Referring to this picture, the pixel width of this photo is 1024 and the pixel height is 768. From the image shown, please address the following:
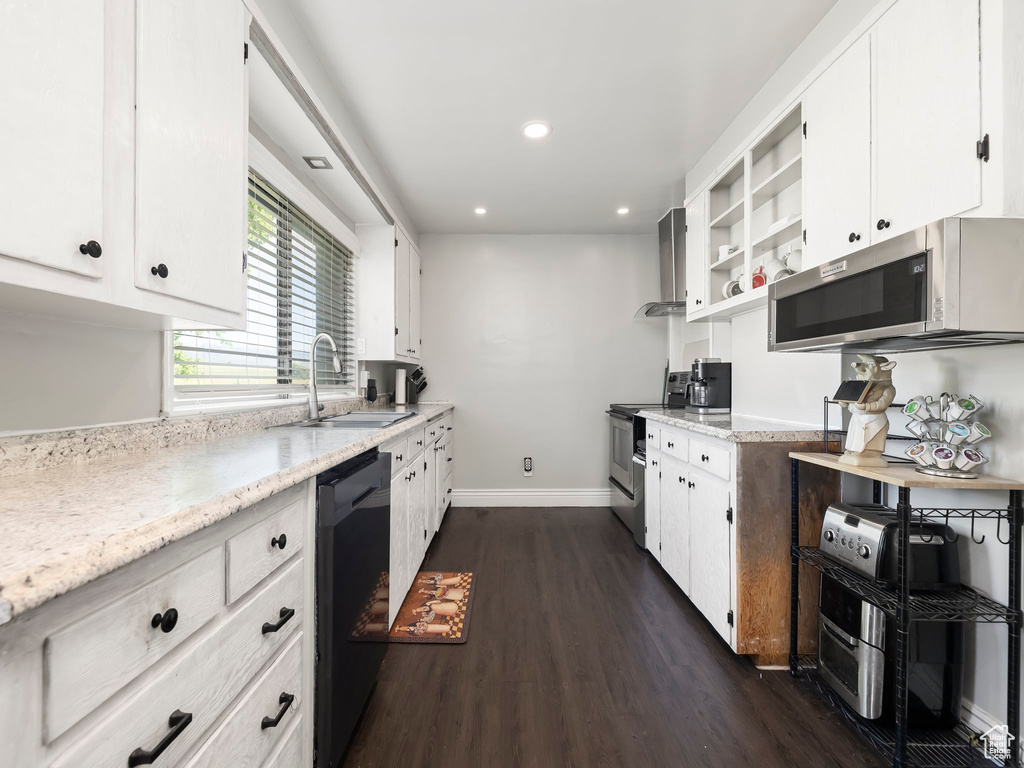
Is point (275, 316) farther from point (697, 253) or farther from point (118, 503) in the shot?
point (697, 253)

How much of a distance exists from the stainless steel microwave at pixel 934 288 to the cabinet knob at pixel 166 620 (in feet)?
5.51

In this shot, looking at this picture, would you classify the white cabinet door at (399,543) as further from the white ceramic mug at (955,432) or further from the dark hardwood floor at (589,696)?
the white ceramic mug at (955,432)

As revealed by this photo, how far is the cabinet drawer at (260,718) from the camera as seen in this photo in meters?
0.80

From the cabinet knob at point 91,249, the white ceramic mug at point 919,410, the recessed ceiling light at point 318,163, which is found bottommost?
the white ceramic mug at point 919,410

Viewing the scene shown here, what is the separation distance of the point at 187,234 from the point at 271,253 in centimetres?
120

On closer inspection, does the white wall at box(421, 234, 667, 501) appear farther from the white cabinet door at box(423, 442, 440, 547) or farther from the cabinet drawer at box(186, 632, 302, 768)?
the cabinet drawer at box(186, 632, 302, 768)

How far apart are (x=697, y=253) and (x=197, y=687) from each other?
315cm

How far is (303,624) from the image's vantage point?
1.15 m

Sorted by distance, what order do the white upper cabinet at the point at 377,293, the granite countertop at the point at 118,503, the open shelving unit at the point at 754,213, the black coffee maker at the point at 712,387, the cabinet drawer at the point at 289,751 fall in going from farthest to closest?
the white upper cabinet at the point at 377,293
the black coffee maker at the point at 712,387
the open shelving unit at the point at 754,213
the cabinet drawer at the point at 289,751
the granite countertop at the point at 118,503

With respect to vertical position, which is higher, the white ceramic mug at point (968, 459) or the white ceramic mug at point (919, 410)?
the white ceramic mug at point (919, 410)

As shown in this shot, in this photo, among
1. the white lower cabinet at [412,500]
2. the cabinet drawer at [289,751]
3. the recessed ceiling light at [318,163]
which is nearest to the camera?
the cabinet drawer at [289,751]

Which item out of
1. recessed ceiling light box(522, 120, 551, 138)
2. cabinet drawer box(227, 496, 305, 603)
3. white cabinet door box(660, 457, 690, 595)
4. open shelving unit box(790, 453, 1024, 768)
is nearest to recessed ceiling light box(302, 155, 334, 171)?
recessed ceiling light box(522, 120, 551, 138)

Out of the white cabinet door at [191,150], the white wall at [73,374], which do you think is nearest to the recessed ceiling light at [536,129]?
the white cabinet door at [191,150]

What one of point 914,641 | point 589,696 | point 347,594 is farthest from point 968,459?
→ point 347,594
